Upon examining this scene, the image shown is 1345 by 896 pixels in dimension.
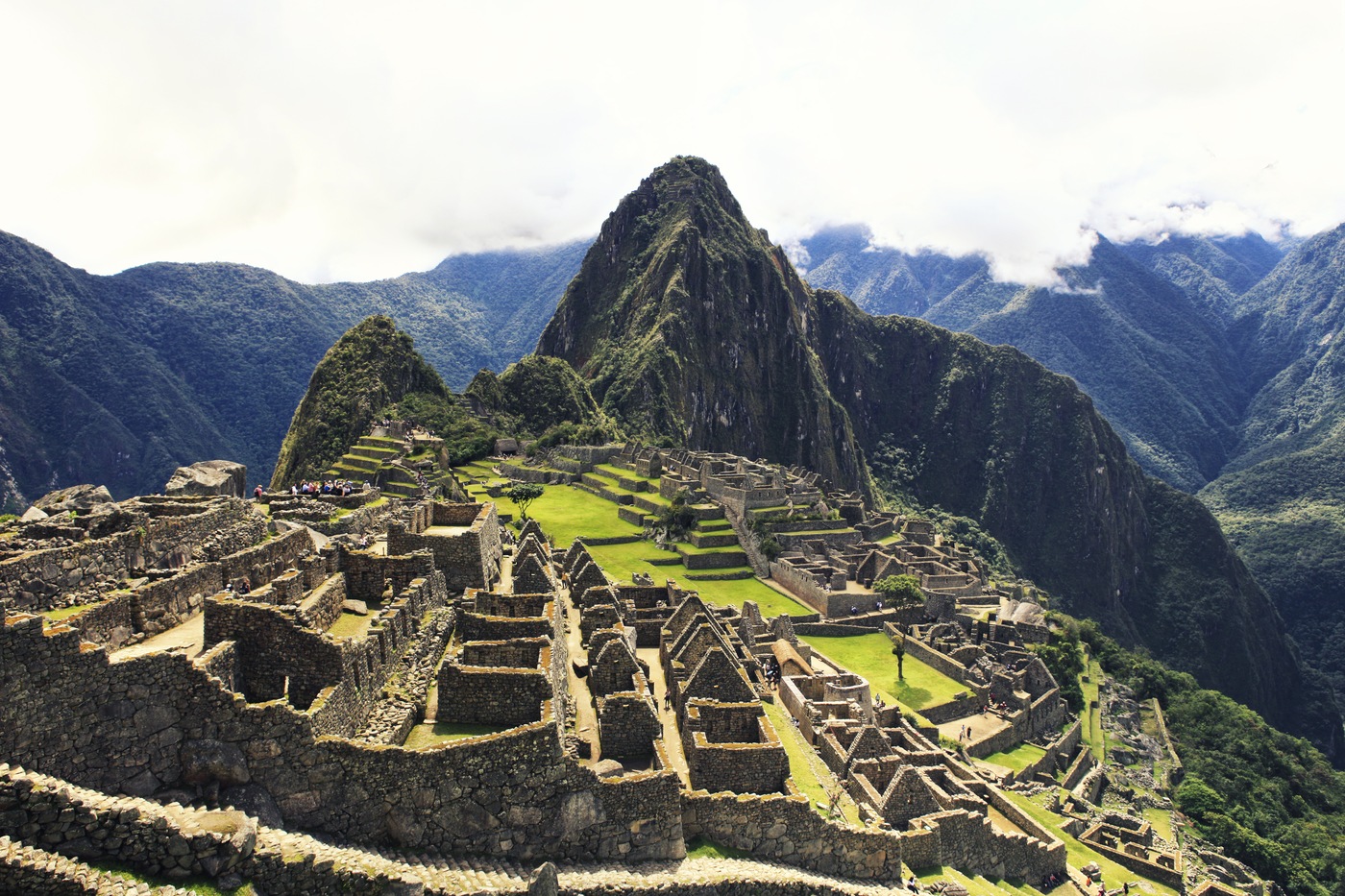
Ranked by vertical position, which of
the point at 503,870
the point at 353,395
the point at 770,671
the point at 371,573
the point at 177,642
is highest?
the point at 353,395

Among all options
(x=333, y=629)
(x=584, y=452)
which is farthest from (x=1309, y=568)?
(x=333, y=629)

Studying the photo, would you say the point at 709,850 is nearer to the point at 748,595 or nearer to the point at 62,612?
the point at 62,612

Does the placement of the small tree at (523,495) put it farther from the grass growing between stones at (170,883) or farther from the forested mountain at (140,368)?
the grass growing between stones at (170,883)

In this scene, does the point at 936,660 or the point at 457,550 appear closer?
the point at 457,550

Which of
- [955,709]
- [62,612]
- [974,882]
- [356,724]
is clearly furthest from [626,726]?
[955,709]

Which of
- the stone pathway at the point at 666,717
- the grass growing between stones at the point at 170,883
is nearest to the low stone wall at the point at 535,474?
the stone pathway at the point at 666,717

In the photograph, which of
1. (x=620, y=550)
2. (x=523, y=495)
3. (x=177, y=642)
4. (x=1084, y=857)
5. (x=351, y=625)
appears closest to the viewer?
(x=177, y=642)

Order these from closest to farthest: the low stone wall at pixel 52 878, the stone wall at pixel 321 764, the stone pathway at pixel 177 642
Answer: the low stone wall at pixel 52 878, the stone wall at pixel 321 764, the stone pathway at pixel 177 642

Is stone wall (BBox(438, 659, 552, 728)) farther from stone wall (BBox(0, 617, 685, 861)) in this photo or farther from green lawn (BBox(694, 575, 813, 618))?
green lawn (BBox(694, 575, 813, 618))
